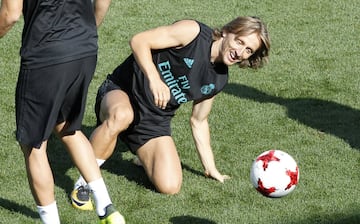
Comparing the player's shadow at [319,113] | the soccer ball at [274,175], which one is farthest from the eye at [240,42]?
the player's shadow at [319,113]

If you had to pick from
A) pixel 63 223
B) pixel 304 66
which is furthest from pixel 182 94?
pixel 304 66

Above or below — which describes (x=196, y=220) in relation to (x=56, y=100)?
below

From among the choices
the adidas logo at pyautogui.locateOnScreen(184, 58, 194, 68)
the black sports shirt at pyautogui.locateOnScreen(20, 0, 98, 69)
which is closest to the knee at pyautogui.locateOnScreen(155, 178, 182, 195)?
the adidas logo at pyautogui.locateOnScreen(184, 58, 194, 68)

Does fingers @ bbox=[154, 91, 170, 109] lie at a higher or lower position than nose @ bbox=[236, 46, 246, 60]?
higher

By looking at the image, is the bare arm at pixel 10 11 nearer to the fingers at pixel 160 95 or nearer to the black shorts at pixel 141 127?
the fingers at pixel 160 95

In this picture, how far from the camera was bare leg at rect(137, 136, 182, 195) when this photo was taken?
5.69 m

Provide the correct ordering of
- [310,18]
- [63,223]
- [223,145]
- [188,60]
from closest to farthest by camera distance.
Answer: [63,223] → [188,60] → [223,145] → [310,18]

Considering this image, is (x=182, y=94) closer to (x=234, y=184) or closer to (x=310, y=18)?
(x=234, y=184)

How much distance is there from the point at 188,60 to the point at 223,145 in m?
1.11

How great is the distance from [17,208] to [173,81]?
132cm

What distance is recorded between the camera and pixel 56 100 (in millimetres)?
4473

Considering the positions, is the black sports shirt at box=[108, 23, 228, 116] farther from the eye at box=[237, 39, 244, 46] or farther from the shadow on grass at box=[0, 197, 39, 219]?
the shadow on grass at box=[0, 197, 39, 219]

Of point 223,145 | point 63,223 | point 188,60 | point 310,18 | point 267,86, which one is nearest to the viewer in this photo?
point 63,223

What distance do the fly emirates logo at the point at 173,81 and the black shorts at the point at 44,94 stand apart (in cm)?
120
